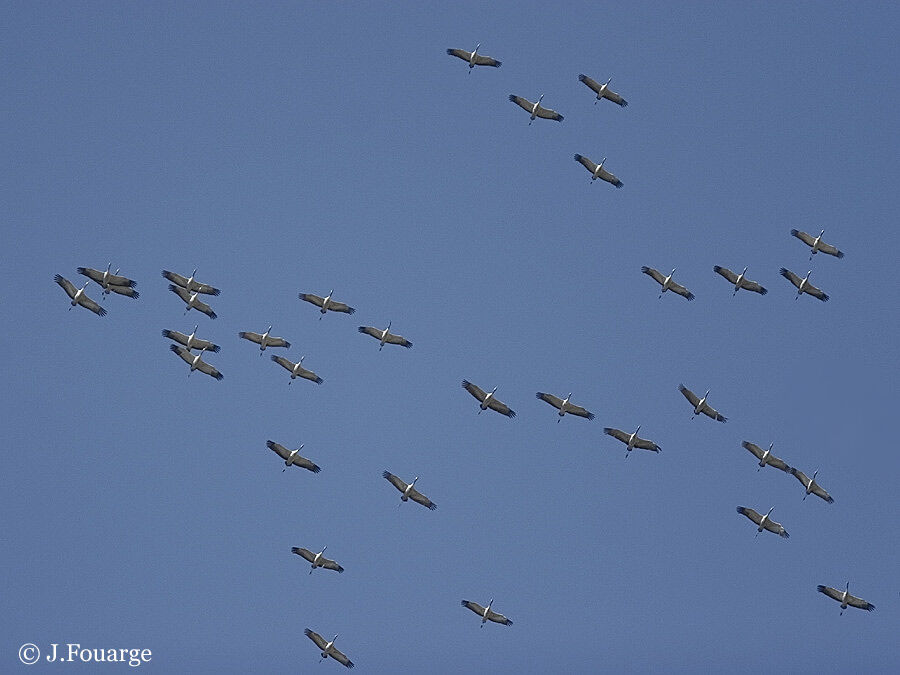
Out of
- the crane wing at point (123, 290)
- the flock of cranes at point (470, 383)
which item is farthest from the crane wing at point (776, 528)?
the crane wing at point (123, 290)

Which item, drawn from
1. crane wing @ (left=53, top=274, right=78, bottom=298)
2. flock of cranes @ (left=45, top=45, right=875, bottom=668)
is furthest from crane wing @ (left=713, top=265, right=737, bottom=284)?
crane wing @ (left=53, top=274, right=78, bottom=298)

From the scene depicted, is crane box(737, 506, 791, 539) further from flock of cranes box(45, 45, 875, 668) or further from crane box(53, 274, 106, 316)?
crane box(53, 274, 106, 316)

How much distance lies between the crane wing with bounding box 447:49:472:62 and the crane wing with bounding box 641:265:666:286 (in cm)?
1897

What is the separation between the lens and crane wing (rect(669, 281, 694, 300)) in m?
143

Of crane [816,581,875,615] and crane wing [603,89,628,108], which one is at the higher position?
crane wing [603,89,628,108]

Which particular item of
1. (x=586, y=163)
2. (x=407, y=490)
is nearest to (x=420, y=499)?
(x=407, y=490)

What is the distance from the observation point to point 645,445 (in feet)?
464

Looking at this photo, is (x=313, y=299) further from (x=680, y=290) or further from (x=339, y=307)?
(x=680, y=290)

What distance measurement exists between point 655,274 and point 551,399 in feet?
40.0

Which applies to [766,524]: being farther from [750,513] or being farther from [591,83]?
[591,83]

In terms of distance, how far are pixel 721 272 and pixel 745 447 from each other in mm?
12298

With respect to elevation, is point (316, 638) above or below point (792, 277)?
below

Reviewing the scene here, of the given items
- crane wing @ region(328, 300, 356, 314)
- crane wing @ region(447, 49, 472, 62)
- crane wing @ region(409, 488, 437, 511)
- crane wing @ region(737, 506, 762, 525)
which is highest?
crane wing @ region(447, 49, 472, 62)

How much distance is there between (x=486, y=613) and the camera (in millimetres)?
139375
